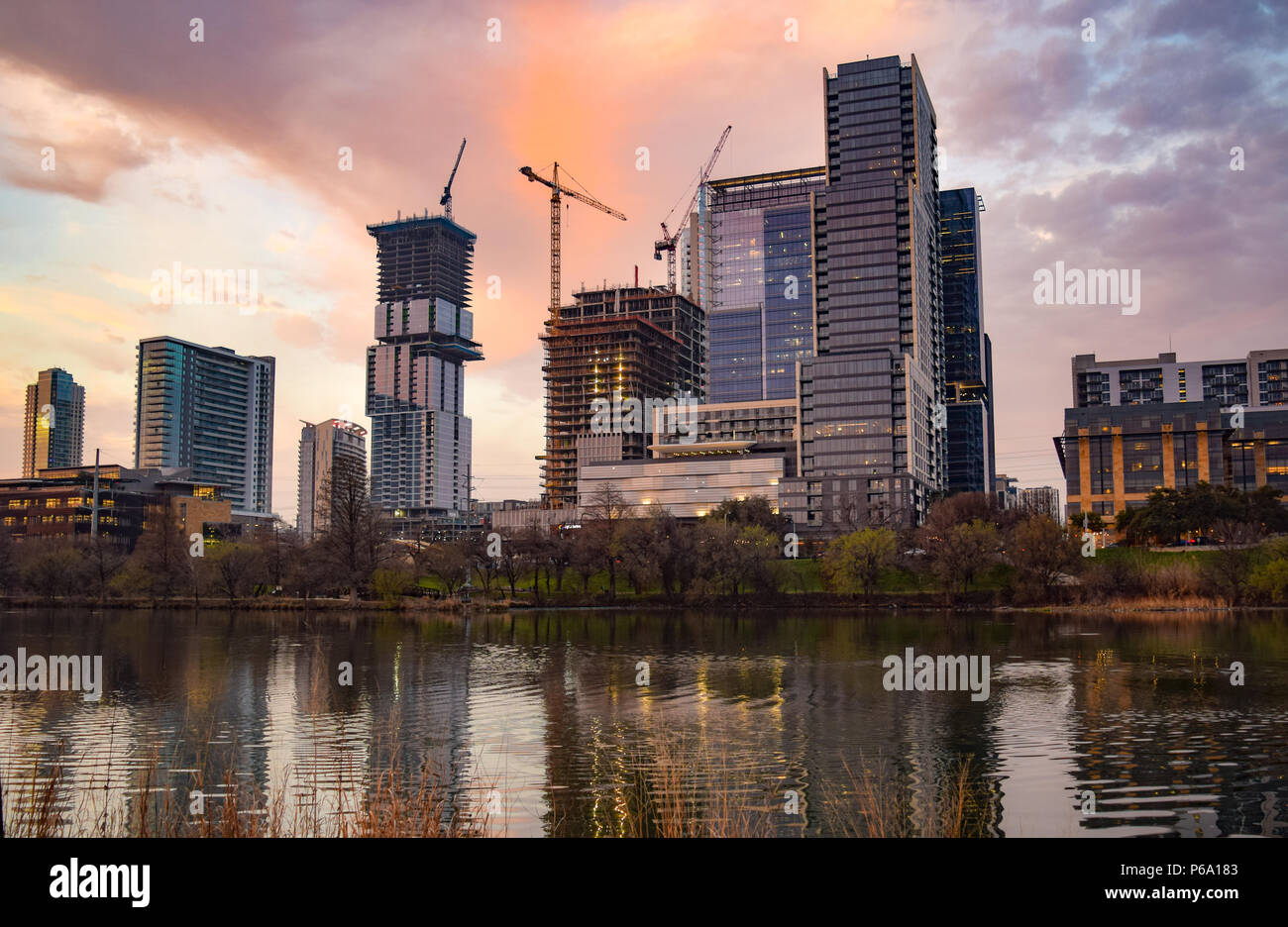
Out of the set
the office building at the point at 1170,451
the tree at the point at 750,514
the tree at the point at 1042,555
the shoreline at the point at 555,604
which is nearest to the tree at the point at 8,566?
the shoreline at the point at 555,604

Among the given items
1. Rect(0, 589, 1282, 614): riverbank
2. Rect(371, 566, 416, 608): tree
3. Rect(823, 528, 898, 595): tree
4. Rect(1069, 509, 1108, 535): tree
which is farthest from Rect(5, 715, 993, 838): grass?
Rect(1069, 509, 1108, 535): tree

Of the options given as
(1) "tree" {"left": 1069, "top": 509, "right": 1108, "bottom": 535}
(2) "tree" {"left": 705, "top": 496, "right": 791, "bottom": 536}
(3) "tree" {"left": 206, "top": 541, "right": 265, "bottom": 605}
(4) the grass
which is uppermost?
(2) "tree" {"left": 705, "top": 496, "right": 791, "bottom": 536}

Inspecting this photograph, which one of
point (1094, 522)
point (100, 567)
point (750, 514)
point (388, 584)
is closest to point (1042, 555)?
point (1094, 522)

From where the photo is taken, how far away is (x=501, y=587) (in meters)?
128

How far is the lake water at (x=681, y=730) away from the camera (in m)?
22.7

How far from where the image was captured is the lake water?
22703mm

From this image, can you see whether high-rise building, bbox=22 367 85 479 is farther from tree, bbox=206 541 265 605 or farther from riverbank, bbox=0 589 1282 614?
tree, bbox=206 541 265 605

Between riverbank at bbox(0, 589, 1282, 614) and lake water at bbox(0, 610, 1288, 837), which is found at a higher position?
lake water at bbox(0, 610, 1288, 837)

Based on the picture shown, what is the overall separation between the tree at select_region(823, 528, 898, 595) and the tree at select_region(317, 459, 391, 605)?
55.2m

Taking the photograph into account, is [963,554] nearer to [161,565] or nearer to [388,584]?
[388,584]

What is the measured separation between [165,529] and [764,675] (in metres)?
101

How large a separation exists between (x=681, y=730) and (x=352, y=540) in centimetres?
8717

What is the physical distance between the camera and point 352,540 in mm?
112750
